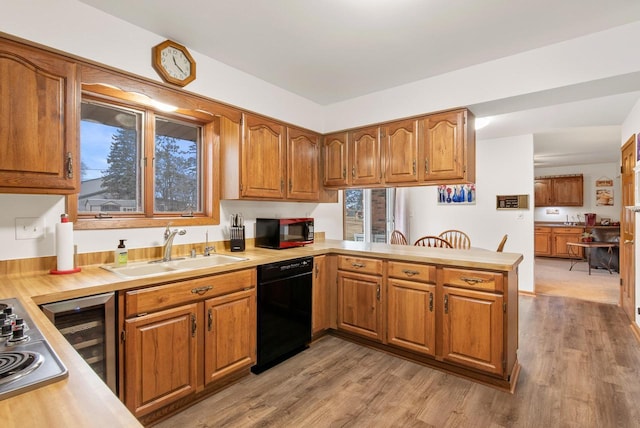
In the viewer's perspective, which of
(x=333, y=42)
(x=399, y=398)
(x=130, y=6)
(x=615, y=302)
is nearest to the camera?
(x=130, y=6)

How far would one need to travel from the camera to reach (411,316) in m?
2.64

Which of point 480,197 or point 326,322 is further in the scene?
point 480,197

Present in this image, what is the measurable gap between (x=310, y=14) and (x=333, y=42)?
366 millimetres

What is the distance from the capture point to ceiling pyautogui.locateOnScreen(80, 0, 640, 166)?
1949mm

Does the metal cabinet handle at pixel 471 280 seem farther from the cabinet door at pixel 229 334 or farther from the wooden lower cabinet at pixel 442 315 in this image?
the cabinet door at pixel 229 334

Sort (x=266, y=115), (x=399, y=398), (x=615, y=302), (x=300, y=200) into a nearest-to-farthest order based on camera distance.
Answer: (x=399, y=398) < (x=266, y=115) < (x=300, y=200) < (x=615, y=302)

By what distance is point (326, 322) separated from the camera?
313 cm

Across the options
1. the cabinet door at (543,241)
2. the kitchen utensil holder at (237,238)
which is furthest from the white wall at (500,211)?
the cabinet door at (543,241)

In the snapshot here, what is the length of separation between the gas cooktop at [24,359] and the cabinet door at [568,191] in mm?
10526

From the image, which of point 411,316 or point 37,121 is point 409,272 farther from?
point 37,121

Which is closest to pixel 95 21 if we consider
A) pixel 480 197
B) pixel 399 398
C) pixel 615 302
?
pixel 399 398

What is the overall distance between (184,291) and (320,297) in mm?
1391

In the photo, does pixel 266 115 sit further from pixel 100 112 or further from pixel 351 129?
pixel 100 112

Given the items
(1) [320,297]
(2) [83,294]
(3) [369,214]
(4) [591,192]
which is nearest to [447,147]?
(1) [320,297]
